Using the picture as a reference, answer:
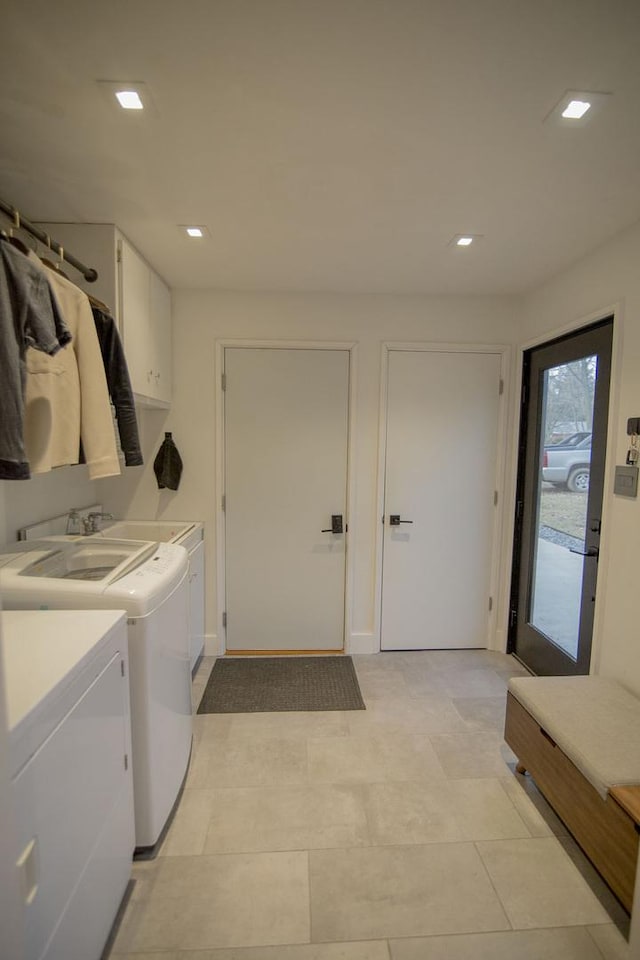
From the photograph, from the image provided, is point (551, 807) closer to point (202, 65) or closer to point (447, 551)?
point (447, 551)

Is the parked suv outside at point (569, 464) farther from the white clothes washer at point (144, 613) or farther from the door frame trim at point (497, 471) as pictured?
the white clothes washer at point (144, 613)

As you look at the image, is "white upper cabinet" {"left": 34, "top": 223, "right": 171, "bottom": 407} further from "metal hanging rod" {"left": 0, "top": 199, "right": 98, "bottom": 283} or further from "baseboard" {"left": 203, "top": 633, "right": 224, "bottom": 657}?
"baseboard" {"left": 203, "top": 633, "right": 224, "bottom": 657}

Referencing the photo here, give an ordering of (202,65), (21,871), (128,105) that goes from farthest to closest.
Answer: (128,105) < (202,65) < (21,871)

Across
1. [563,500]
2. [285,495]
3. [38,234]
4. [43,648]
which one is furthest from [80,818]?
[563,500]

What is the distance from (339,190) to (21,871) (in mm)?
2214

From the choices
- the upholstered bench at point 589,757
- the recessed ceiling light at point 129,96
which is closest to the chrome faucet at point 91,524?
the recessed ceiling light at point 129,96

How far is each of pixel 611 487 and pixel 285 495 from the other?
1.88m

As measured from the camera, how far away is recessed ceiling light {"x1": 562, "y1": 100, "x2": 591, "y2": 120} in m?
1.23

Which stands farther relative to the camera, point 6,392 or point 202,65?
point 202,65

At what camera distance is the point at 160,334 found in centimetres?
257

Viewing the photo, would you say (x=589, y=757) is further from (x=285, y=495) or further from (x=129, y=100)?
(x=129, y=100)

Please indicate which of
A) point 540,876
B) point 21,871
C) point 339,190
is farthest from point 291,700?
point 339,190

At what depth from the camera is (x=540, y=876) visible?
148cm

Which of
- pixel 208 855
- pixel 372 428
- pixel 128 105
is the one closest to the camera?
pixel 128 105
